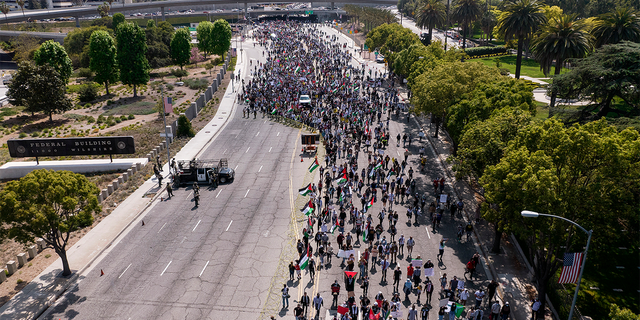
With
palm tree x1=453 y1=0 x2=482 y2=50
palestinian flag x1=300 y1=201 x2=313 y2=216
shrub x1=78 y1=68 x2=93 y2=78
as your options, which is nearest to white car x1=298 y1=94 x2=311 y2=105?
palestinian flag x1=300 y1=201 x2=313 y2=216

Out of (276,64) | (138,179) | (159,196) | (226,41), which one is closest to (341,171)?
(159,196)

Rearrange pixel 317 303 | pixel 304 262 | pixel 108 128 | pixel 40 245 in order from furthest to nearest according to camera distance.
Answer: pixel 108 128 < pixel 40 245 < pixel 304 262 < pixel 317 303

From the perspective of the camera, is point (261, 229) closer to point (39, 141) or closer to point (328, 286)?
point (328, 286)

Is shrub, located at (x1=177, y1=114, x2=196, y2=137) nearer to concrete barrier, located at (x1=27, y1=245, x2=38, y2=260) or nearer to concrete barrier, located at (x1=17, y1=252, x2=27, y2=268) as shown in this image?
concrete barrier, located at (x1=27, y1=245, x2=38, y2=260)

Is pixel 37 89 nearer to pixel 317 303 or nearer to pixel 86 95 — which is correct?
pixel 86 95

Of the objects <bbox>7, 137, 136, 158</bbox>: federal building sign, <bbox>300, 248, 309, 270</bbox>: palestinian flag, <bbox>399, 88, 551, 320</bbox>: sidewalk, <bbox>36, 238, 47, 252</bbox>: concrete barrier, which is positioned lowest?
<bbox>399, 88, 551, 320</bbox>: sidewalk

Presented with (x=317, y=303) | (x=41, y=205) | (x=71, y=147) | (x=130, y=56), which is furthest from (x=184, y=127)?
(x=317, y=303)
